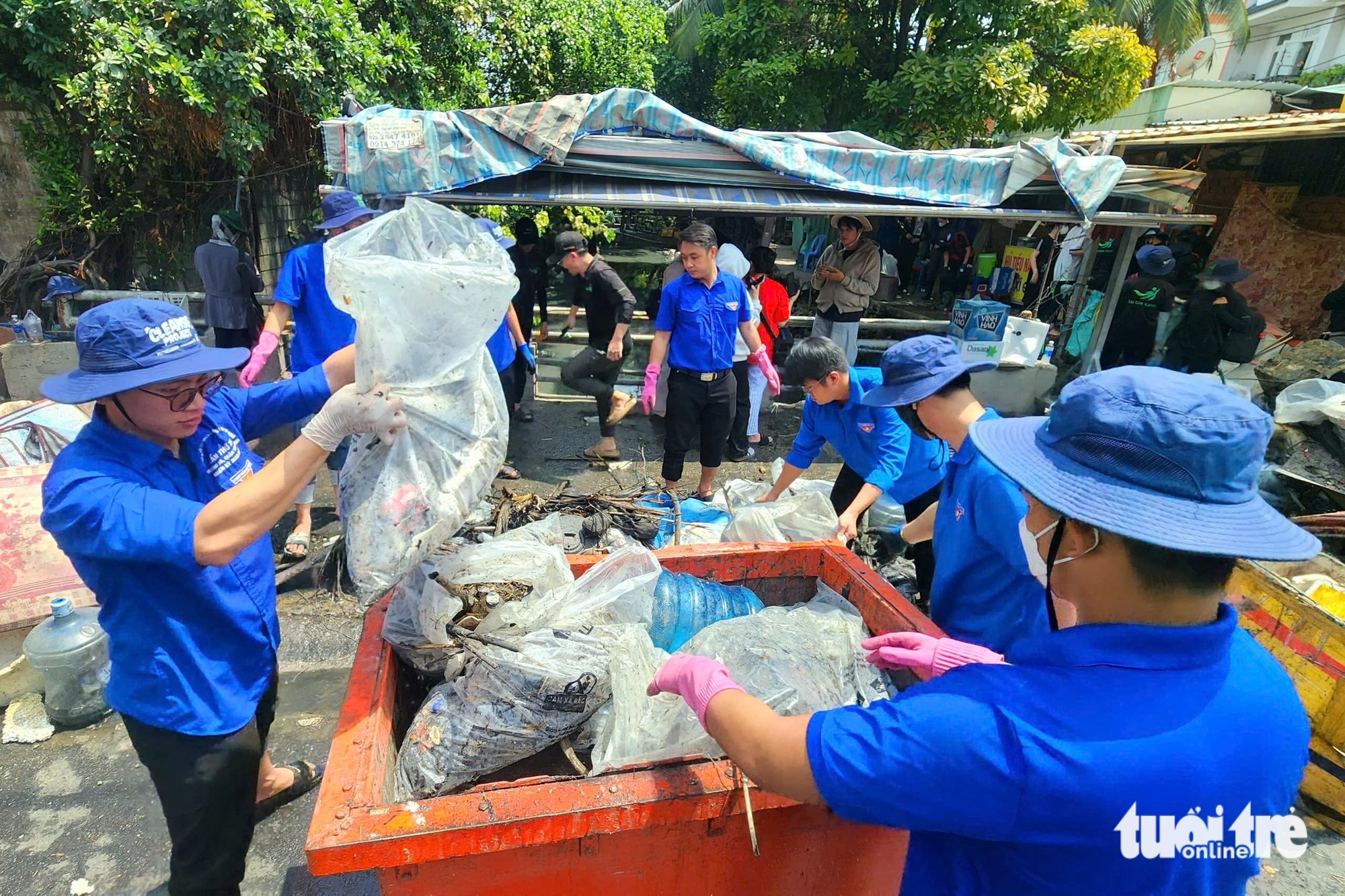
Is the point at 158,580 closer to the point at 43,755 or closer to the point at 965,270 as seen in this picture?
the point at 43,755

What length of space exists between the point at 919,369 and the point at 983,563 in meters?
0.72

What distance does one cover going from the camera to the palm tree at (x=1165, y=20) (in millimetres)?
12555

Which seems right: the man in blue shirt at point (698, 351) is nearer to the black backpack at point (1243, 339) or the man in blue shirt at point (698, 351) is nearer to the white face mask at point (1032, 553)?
the white face mask at point (1032, 553)

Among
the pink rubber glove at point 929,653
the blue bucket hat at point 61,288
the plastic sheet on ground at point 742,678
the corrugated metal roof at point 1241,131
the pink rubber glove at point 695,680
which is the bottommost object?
the blue bucket hat at point 61,288

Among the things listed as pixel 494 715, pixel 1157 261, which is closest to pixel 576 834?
pixel 494 715

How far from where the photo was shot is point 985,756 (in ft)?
3.04

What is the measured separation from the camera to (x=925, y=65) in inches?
339

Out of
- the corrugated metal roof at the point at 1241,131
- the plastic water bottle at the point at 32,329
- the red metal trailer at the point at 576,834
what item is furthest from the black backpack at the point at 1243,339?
the plastic water bottle at the point at 32,329

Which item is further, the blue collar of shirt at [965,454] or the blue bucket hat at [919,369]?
the blue bucket hat at [919,369]

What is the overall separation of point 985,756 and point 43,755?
356 cm

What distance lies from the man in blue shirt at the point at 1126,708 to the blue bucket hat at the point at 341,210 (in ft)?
12.2

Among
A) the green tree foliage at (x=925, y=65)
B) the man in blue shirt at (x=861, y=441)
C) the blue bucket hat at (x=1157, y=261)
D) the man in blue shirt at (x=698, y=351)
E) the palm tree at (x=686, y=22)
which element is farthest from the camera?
the palm tree at (x=686, y=22)

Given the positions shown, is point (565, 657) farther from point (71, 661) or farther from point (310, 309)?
point (310, 309)

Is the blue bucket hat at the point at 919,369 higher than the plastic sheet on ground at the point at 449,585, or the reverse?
the blue bucket hat at the point at 919,369
